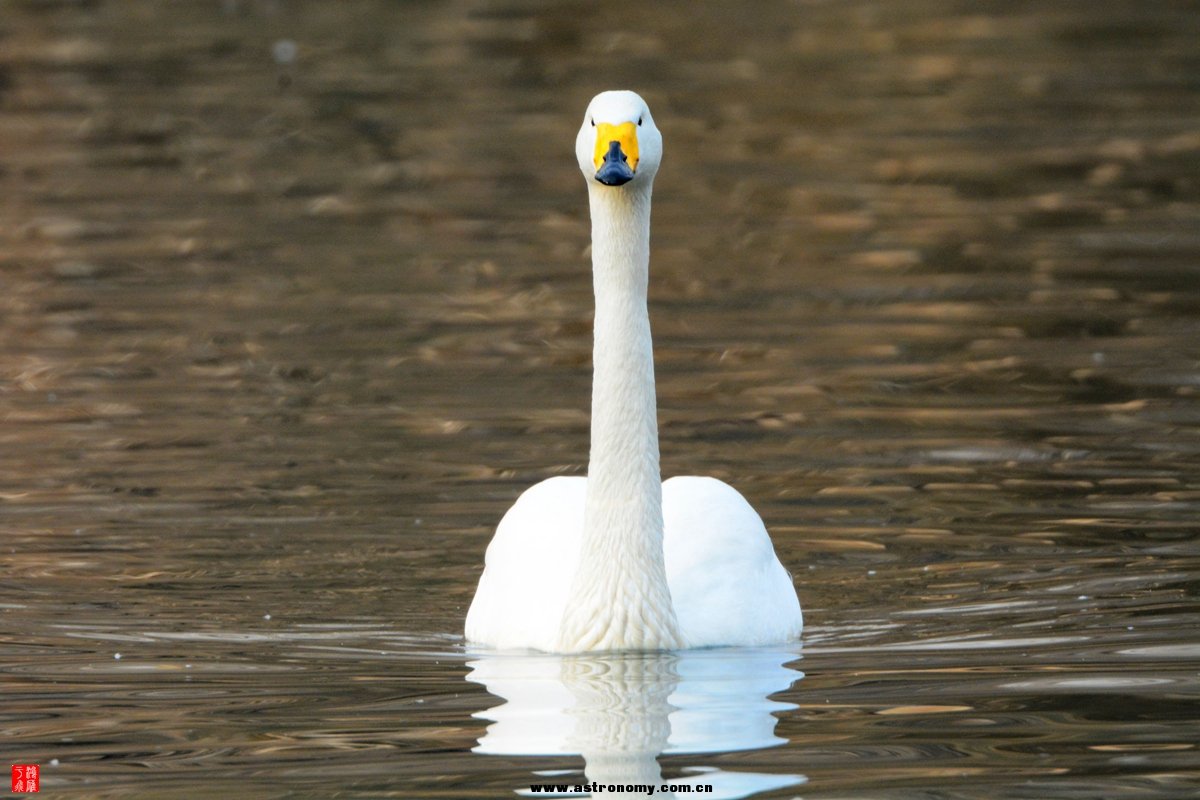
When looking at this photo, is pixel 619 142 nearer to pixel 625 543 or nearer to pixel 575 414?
pixel 625 543

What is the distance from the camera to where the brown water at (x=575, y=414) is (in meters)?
8.05

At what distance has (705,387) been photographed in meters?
14.6

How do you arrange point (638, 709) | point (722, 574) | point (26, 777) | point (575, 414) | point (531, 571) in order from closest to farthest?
point (26, 777) < point (638, 709) < point (722, 574) < point (531, 571) < point (575, 414)

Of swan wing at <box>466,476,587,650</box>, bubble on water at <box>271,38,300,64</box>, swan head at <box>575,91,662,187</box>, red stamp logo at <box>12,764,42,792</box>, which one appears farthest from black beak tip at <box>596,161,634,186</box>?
bubble on water at <box>271,38,300,64</box>

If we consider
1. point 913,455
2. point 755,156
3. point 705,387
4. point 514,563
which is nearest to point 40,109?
point 755,156

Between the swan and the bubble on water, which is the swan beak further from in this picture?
the bubble on water

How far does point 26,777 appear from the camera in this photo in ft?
24.7

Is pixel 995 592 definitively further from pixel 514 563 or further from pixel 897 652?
pixel 514 563

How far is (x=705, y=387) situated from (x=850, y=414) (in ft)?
3.63

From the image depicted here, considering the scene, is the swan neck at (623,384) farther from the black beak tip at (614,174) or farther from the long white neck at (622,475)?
the black beak tip at (614,174)

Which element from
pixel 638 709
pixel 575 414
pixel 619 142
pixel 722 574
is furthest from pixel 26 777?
pixel 575 414

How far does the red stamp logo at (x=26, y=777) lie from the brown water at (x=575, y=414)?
0.04 meters

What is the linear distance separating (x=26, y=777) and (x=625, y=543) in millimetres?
2435

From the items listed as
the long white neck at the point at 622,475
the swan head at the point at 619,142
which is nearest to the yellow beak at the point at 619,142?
the swan head at the point at 619,142
